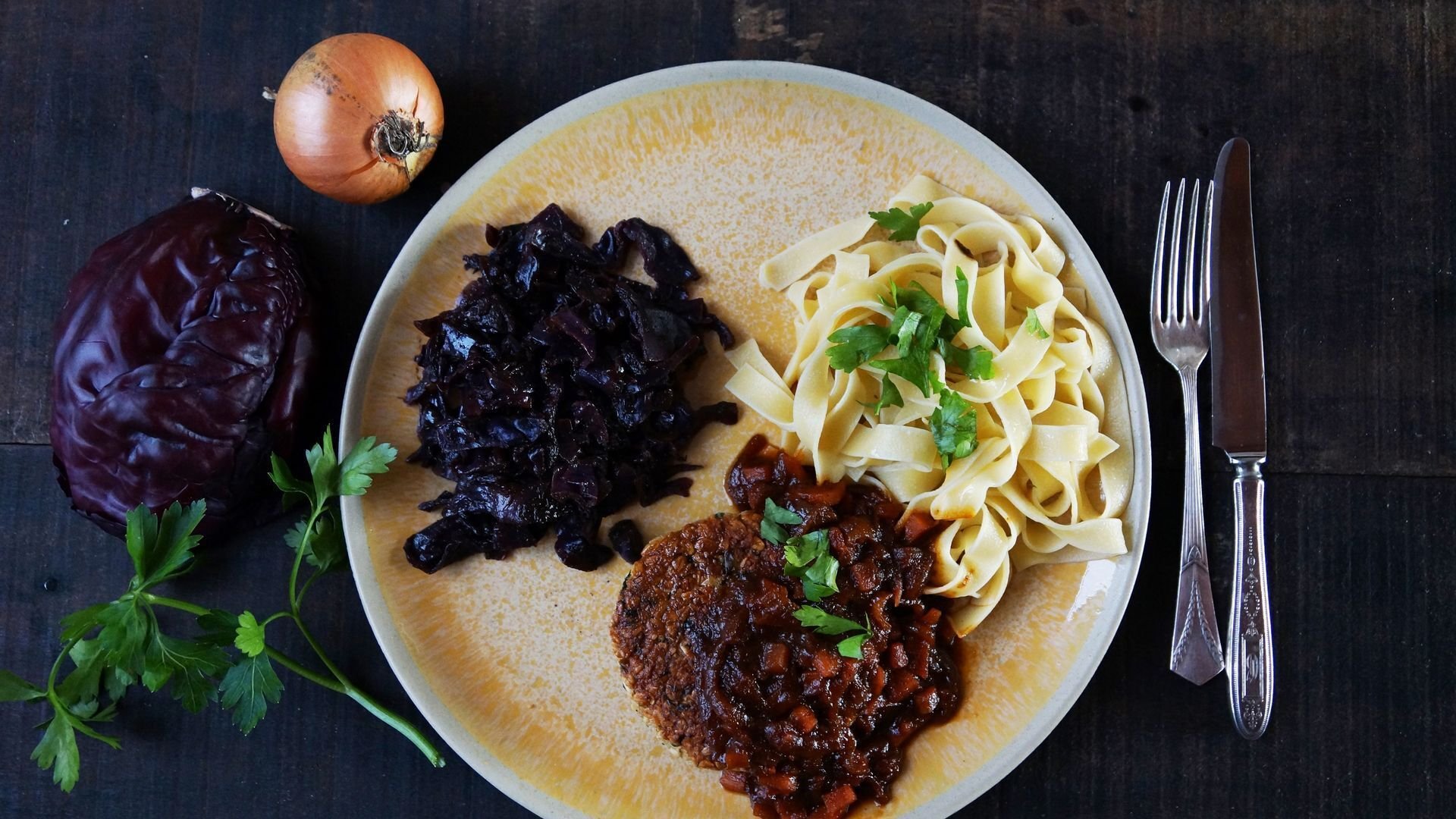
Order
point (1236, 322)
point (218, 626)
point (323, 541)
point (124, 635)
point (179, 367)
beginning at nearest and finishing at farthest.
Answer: point (124, 635)
point (179, 367)
point (218, 626)
point (323, 541)
point (1236, 322)

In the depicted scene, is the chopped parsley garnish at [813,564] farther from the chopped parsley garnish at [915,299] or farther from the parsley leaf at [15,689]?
the parsley leaf at [15,689]

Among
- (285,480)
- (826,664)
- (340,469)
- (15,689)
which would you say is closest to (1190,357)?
(826,664)

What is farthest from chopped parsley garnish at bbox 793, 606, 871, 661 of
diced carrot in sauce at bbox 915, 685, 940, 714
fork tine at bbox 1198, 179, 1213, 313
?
fork tine at bbox 1198, 179, 1213, 313

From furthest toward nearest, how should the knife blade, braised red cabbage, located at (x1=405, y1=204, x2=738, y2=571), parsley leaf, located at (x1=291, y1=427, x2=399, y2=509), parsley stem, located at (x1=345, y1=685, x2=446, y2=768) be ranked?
the knife blade < parsley stem, located at (x1=345, y1=685, x2=446, y2=768) < braised red cabbage, located at (x1=405, y1=204, x2=738, y2=571) < parsley leaf, located at (x1=291, y1=427, x2=399, y2=509)

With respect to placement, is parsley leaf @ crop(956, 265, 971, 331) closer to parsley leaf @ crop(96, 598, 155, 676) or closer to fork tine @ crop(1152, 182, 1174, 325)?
fork tine @ crop(1152, 182, 1174, 325)

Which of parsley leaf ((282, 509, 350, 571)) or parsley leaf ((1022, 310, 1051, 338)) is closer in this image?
parsley leaf ((1022, 310, 1051, 338))

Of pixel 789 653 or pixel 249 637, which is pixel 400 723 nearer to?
pixel 249 637

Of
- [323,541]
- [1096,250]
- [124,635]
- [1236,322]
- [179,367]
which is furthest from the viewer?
[1096,250]

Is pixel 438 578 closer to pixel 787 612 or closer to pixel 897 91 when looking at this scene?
pixel 787 612
